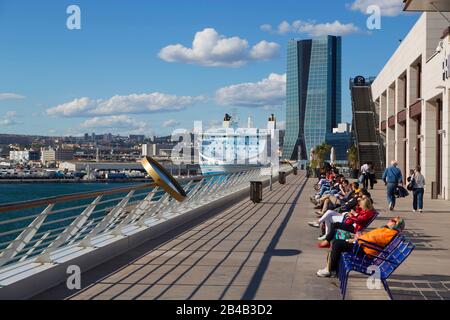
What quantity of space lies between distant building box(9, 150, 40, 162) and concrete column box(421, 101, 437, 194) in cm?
11333

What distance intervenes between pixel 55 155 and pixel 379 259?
455 feet

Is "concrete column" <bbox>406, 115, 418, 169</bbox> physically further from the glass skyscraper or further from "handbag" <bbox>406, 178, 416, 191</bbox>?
the glass skyscraper

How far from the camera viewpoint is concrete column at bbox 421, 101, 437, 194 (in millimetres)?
25391

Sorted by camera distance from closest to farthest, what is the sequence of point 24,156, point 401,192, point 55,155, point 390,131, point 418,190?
point 401,192
point 418,190
point 390,131
point 24,156
point 55,155

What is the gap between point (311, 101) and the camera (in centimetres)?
19062

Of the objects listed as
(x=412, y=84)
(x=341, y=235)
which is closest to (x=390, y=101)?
(x=412, y=84)

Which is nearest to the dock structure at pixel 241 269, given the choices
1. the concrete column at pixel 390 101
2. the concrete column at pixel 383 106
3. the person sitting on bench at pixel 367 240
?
the person sitting on bench at pixel 367 240

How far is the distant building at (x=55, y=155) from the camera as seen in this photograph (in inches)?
5428

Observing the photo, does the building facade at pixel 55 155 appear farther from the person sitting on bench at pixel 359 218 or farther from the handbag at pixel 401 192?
the person sitting on bench at pixel 359 218

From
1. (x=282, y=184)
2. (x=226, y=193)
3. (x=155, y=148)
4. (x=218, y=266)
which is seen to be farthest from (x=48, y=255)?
(x=155, y=148)

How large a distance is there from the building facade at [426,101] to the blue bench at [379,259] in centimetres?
1527

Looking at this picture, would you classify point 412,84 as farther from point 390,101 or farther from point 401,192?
point 401,192
